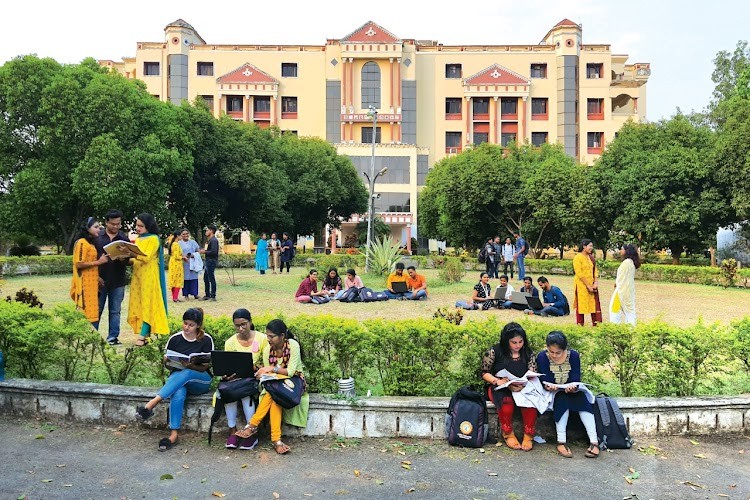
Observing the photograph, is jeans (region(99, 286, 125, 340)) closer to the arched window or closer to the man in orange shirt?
the man in orange shirt

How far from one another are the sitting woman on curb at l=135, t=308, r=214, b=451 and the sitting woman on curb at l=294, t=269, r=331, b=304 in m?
7.66

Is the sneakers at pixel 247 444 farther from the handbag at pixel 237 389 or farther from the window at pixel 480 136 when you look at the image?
the window at pixel 480 136

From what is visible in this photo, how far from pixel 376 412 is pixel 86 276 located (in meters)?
4.26

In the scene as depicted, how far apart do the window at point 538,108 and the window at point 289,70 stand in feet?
68.6

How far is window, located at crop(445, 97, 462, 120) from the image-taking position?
5278 centimetres

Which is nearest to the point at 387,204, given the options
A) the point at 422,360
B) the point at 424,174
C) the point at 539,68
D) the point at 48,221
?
the point at 424,174

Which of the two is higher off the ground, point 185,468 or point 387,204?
point 387,204

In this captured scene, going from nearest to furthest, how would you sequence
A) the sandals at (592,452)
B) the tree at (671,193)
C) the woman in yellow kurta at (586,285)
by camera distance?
the sandals at (592,452), the woman in yellow kurta at (586,285), the tree at (671,193)

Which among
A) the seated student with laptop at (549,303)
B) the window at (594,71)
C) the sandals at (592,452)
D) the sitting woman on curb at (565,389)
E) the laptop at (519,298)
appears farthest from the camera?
the window at (594,71)

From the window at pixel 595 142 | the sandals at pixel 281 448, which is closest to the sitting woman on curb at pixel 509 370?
the sandals at pixel 281 448

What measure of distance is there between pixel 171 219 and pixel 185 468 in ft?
68.8

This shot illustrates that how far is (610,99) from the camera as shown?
5144 cm

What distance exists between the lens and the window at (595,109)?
51594 mm

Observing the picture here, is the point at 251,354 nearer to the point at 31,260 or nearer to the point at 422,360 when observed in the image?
the point at 422,360
